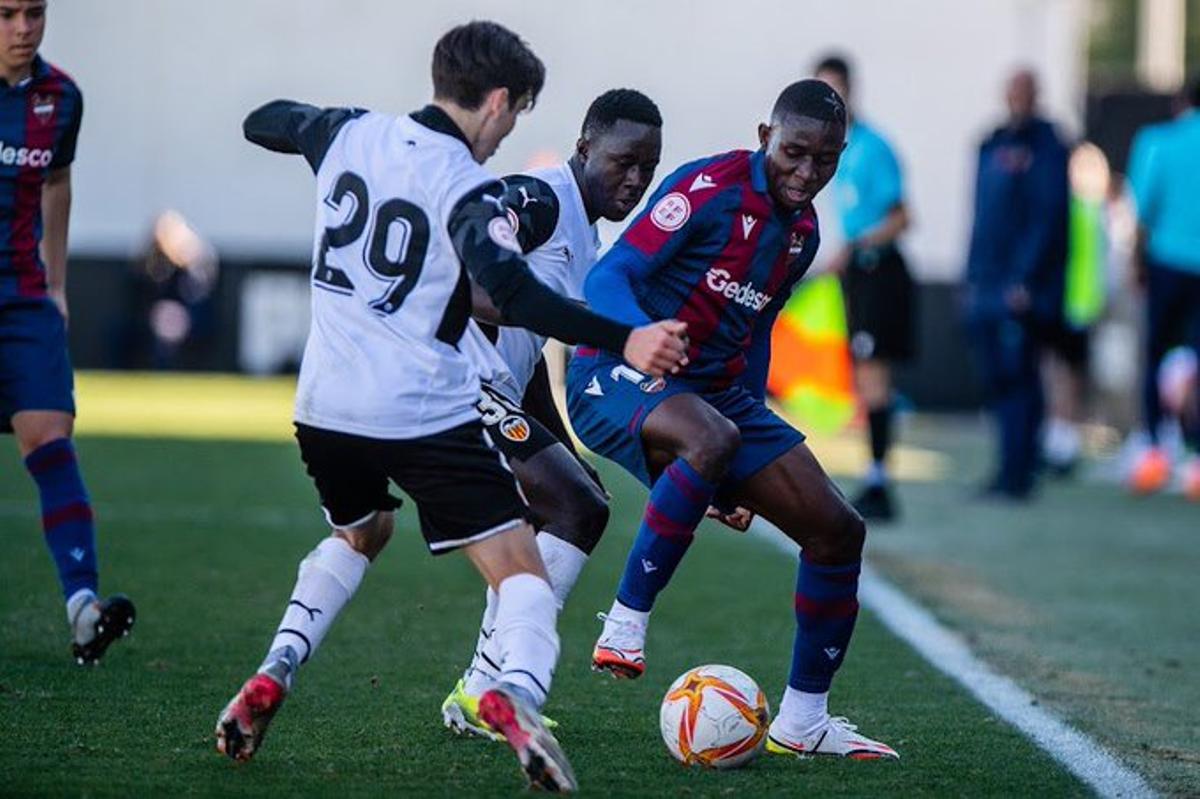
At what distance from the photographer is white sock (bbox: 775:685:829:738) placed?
6.09m

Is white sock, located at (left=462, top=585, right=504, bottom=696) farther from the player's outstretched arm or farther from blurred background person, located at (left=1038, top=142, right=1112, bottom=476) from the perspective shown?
blurred background person, located at (left=1038, top=142, right=1112, bottom=476)

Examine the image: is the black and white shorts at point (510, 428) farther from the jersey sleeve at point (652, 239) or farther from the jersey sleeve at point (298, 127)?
the jersey sleeve at point (298, 127)

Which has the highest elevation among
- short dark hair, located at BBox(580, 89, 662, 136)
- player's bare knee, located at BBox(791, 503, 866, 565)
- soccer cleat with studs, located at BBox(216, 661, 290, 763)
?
short dark hair, located at BBox(580, 89, 662, 136)

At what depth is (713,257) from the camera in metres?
6.38

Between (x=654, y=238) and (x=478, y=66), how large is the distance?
3.29 feet

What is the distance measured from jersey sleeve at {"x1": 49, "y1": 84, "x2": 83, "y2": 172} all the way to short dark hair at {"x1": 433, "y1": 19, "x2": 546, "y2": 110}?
7.51ft

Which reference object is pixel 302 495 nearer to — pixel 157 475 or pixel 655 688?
pixel 157 475

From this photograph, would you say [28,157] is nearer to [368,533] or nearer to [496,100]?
[368,533]

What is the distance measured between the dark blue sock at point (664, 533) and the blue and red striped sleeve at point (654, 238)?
473mm

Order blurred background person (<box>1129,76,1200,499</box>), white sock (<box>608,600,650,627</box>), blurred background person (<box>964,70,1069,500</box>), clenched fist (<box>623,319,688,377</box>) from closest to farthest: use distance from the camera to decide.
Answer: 1. clenched fist (<box>623,319,688,377</box>)
2. white sock (<box>608,600,650,627</box>)
3. blurred background person (<box>964,70,1069,500</box>)
4. blurred background person (<box>1129,76,1200,499</box>)

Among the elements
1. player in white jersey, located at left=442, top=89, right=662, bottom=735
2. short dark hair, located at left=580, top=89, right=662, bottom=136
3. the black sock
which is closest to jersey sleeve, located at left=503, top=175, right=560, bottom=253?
player in white jersey, located at left=442, top=89, right=662, bottom=735

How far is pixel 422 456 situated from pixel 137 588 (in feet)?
12.9

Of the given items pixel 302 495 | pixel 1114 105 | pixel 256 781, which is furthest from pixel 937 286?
pixel 256 781

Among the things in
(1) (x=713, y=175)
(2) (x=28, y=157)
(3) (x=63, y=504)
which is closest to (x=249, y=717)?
(1) (x=713, y=175)
